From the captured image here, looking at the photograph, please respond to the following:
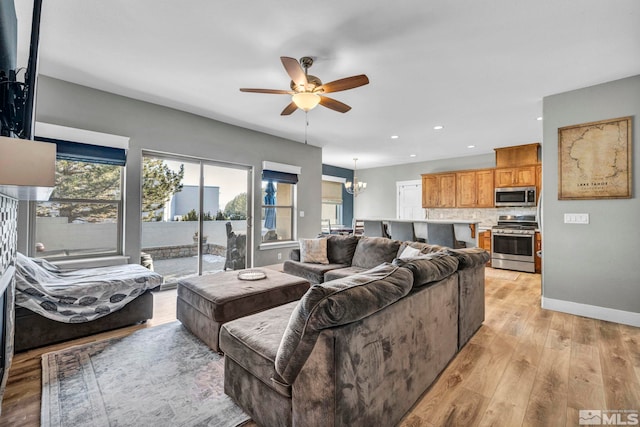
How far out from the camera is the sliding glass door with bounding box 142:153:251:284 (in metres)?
4.10

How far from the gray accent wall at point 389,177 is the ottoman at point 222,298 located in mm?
6076

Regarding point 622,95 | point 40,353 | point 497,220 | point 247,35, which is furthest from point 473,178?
point 40,353

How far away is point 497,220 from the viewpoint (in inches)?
259

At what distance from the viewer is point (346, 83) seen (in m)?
2.49

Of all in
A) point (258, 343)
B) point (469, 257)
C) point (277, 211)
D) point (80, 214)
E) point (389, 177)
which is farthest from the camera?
point (389, 177)

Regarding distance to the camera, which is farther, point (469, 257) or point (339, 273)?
point (339, 273)

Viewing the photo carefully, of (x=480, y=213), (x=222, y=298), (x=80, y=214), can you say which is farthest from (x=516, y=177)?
(x=80, y=214)

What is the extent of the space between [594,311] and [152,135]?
587 cm

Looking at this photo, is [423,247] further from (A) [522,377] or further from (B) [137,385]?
(B) [137,385]

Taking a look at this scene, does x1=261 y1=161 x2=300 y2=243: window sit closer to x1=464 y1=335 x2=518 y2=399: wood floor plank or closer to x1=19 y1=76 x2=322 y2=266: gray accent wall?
x1=19 y1=76 x2=322 y2=266: gray accent wall

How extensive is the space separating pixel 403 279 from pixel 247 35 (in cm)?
231

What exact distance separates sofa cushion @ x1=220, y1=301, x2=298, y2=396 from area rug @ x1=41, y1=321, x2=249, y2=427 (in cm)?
37

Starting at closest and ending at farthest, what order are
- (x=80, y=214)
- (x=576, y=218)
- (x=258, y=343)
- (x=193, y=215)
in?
(x=258, y=343), (x=576, y=218), (x=80, y=214), (x=193, y=215)
